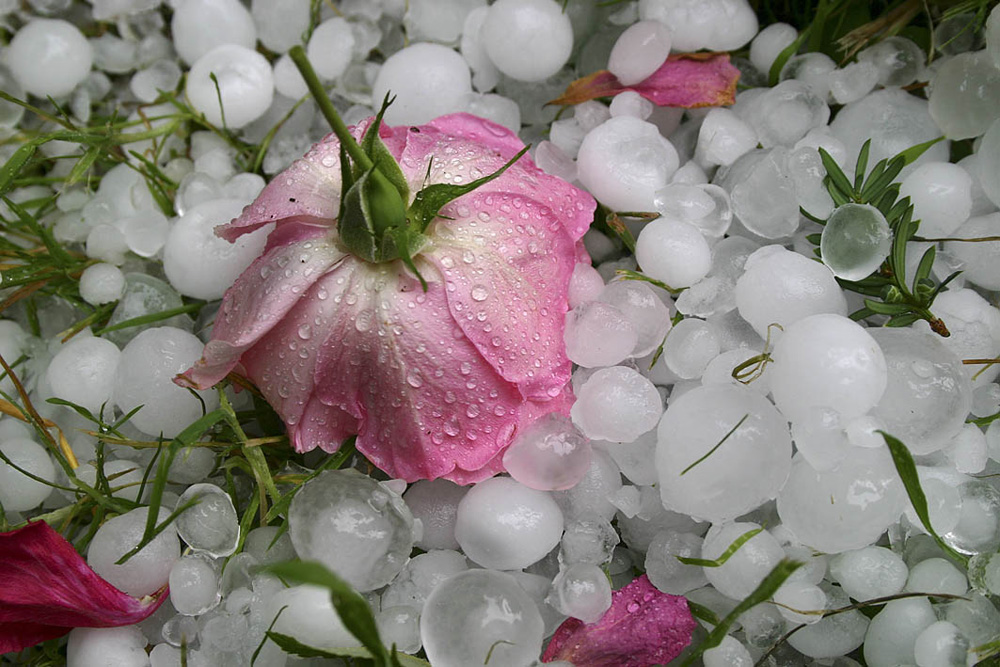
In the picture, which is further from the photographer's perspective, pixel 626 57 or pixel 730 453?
pixel 626 57

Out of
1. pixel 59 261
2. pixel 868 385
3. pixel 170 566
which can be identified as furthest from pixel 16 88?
pixel 868 385

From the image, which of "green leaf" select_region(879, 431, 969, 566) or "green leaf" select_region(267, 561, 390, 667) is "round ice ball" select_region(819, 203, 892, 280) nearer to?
"green leaf" select_region(879, 431, 969, 566)

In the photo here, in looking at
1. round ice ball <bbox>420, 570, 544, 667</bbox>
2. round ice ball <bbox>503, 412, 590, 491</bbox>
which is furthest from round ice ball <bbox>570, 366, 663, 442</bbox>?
round ice ball <bbox>420, 570, 544, 667</bbox>

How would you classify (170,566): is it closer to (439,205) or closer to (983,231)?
(439,205)

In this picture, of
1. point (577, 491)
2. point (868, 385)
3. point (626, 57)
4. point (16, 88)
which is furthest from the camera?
point (16, 88)

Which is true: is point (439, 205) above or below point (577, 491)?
above

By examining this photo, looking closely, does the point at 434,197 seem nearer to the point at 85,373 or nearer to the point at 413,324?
the point at 413,324

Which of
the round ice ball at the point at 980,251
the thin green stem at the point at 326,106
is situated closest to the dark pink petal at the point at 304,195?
the thin green stem at the point at 326,106
